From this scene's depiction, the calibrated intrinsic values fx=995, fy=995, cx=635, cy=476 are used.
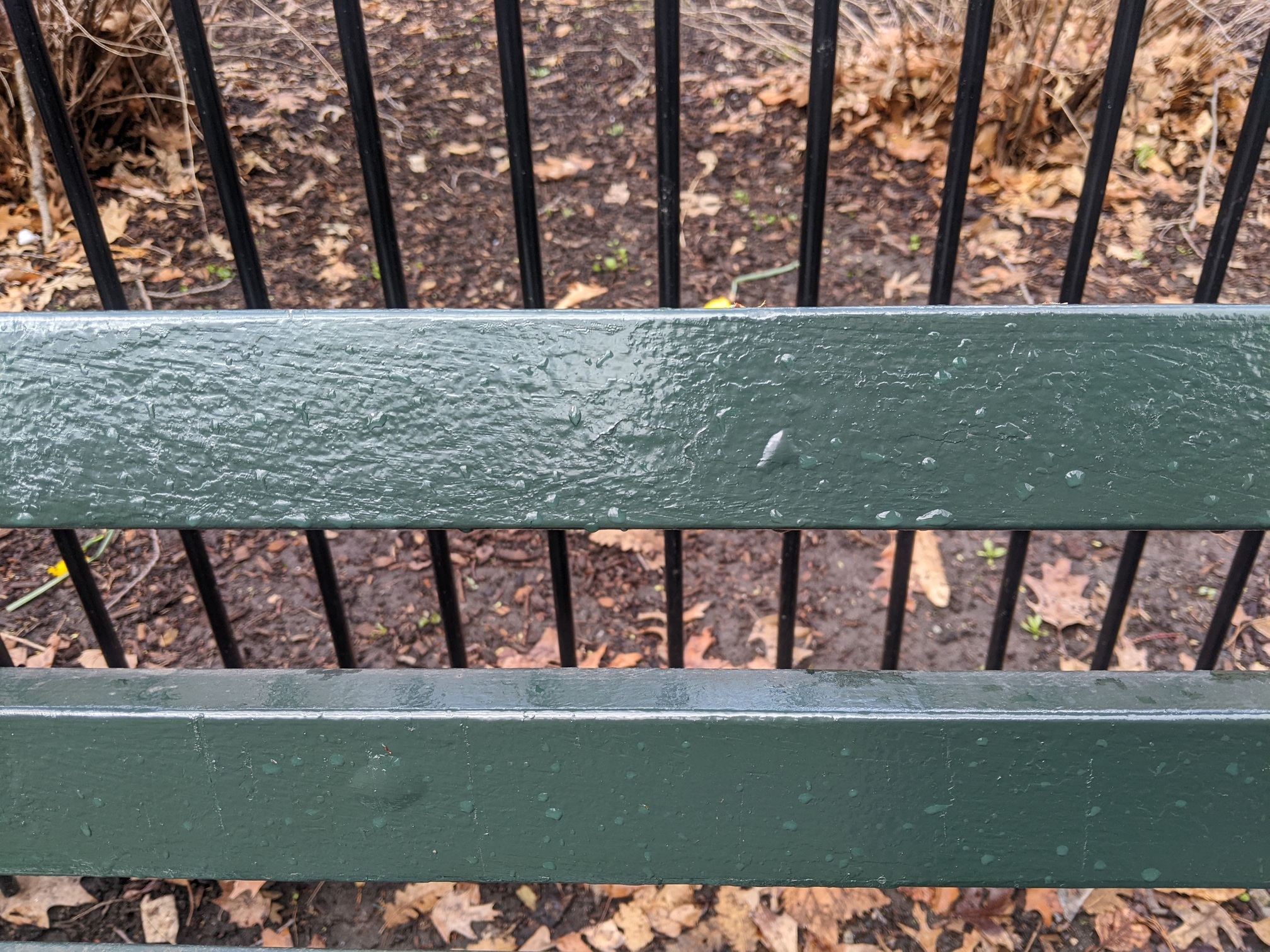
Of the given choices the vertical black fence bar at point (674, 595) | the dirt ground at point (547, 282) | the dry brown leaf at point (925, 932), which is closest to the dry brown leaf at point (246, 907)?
the dirt ground at point (547, 282)

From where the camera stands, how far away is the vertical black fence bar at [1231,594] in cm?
146

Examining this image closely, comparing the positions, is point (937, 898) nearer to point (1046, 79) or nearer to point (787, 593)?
point (787, 593)

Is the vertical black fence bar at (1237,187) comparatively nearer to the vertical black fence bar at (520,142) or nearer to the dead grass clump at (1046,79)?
the vertical black fence bar at (520,142)

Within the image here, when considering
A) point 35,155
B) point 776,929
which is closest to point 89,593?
point 776,929

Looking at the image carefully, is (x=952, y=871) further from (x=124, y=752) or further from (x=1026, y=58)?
(x=1026, y=58)

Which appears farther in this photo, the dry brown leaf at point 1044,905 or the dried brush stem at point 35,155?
the dried brush stem at point 35,155

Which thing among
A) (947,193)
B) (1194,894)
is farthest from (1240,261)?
(947,193)

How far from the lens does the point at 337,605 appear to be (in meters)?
1.59

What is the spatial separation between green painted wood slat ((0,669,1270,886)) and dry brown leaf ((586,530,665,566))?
194cm

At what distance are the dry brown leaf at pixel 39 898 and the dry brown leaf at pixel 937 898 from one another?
1632mm

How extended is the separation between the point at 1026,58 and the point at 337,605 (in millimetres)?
3586

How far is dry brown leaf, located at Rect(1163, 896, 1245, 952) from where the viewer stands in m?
1.89

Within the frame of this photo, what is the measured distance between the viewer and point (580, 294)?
3742mm

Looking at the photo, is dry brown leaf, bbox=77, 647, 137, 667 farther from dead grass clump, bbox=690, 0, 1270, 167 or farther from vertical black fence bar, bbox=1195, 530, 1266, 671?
dead grass clump, bbox=690, 0, 1270, 167
